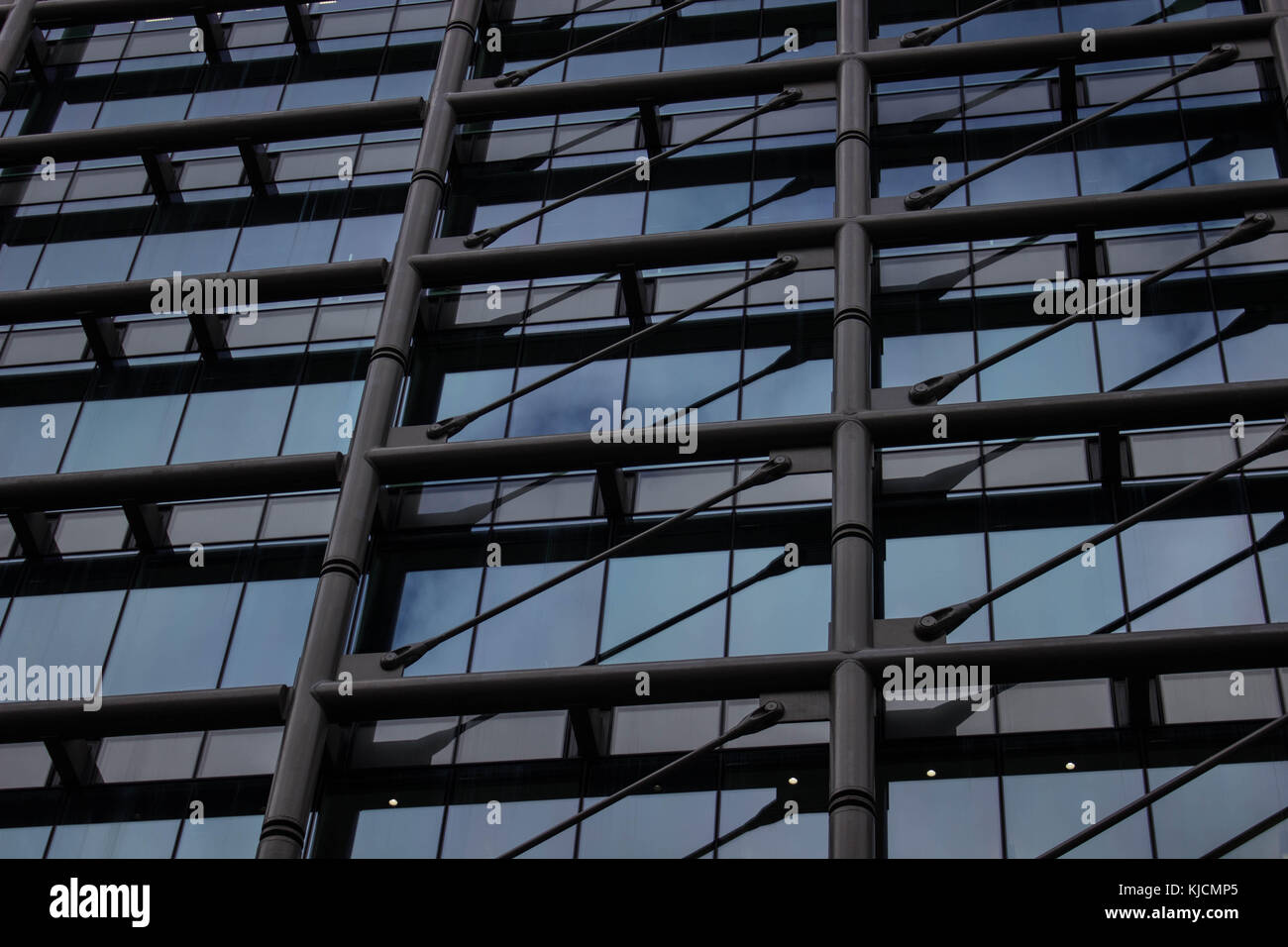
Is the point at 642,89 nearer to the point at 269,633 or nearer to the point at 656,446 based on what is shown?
the point at 656,446

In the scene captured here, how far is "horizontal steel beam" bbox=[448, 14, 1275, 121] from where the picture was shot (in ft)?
90.1

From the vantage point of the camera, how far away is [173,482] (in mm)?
24984

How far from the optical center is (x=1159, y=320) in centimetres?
2519

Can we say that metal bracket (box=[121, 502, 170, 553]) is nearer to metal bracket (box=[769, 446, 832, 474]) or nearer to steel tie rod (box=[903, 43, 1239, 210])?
metal bracket (box=[769, 446, 832, 474])

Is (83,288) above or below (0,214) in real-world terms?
below

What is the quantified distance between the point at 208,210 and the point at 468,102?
5.05m

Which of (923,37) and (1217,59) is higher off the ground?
(923,37)

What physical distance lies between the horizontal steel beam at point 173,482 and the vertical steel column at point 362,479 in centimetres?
65

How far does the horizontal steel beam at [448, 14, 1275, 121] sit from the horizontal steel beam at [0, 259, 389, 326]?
406 centimetres

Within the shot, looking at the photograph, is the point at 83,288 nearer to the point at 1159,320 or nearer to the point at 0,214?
the point at 0,214

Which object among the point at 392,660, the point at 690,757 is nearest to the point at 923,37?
the point at 690,757

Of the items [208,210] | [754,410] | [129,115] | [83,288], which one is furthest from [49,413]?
[754,410]

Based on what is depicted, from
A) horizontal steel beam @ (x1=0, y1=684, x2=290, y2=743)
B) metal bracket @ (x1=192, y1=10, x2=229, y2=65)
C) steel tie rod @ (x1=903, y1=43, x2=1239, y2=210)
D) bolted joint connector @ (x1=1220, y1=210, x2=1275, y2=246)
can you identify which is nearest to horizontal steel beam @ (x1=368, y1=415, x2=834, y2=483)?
horizontal steel beam @ (x1=0, y1=684, x2=290, y2=743)

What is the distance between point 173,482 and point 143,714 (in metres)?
3.86
